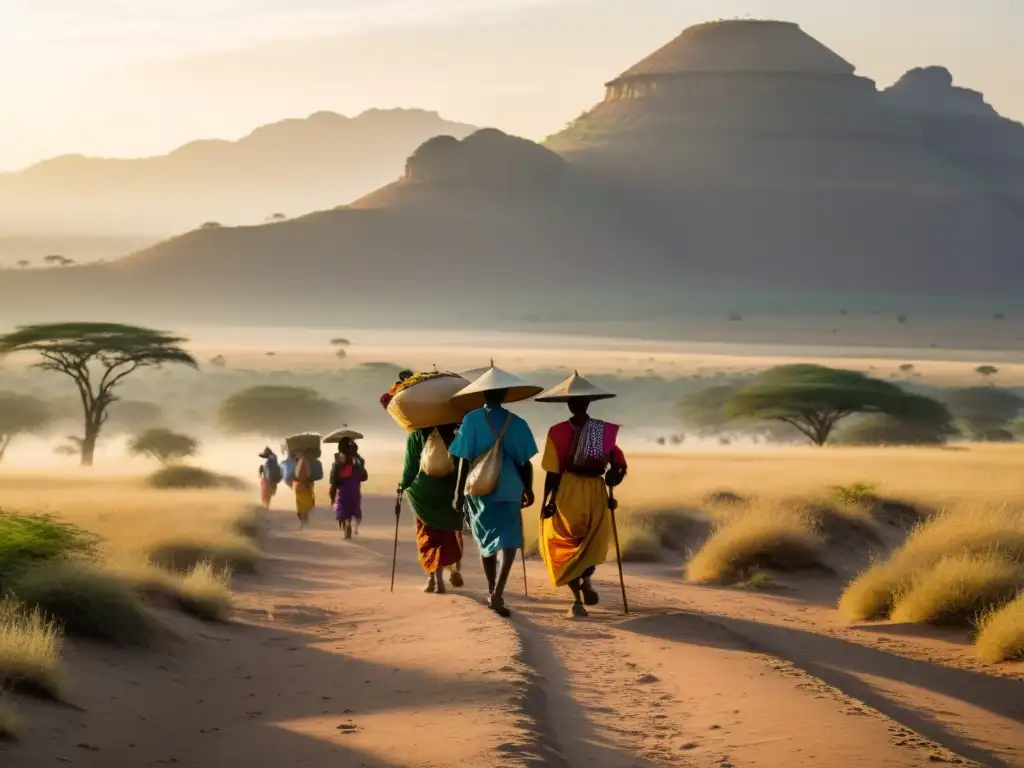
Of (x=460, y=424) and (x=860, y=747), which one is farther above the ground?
(x=460, y=424)

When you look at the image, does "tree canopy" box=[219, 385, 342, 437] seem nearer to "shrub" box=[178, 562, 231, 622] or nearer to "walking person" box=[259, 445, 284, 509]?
"walking person" box=[259, 445, 284, 509]

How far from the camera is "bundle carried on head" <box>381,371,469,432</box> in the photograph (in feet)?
45.4

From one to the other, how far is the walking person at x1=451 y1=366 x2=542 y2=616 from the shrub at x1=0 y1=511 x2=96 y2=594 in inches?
118

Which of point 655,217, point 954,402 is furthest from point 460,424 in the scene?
point 655,217

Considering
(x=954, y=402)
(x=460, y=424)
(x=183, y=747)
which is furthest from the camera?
(x=954, y=402)

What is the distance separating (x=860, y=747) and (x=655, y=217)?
574ft

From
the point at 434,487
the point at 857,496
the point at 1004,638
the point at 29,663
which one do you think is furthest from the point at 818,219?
the point at 29,663

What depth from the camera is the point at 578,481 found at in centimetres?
1286

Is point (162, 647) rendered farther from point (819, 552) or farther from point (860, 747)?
point (819, 552)

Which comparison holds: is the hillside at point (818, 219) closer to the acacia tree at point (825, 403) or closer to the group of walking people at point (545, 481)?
the acacia tree at point (825, 403)

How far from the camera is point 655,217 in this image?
182 m

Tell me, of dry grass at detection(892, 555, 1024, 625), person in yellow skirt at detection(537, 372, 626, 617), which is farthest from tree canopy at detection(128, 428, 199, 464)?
person in yellow skirt at detection(537, 372, 626, 617)

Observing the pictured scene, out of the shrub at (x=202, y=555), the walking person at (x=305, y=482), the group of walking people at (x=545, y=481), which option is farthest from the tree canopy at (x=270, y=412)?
the group of walking people at (x=545, y=481)

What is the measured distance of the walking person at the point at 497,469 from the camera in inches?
508
